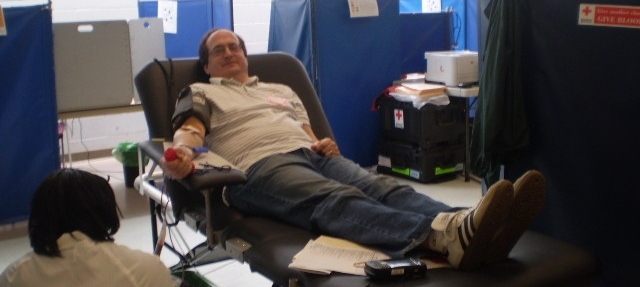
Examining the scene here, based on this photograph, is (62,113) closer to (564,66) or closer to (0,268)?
(0,268)

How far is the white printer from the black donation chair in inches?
60.7

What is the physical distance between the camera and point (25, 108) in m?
3.54

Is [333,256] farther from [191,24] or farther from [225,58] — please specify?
[191,24]

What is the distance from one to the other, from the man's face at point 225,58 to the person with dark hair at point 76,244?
4.47 feet

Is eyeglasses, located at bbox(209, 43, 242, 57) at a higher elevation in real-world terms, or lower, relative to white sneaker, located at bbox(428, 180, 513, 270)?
higher

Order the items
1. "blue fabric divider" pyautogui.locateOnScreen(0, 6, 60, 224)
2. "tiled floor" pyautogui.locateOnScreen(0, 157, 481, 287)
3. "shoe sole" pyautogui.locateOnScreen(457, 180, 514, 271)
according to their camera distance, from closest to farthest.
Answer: "shoe sole" pyautogui.locateOnScreen(457, 180, 514, 271)
"tiled floor" pyautogui.locateOnScreen(0, 157, 481, 287)
"blue fabric divider" pyautogui.locateOnScreen(0, 6, 60, 224)

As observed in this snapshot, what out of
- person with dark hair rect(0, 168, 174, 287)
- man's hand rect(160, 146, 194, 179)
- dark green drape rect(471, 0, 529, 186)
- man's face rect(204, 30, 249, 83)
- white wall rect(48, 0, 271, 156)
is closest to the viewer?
person with dark hair rect(0, 168, 174, 287)

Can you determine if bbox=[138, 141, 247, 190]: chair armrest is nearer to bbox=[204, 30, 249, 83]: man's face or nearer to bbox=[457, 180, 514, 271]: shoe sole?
bbox=[457, 180, 514, 271]: shoe sole

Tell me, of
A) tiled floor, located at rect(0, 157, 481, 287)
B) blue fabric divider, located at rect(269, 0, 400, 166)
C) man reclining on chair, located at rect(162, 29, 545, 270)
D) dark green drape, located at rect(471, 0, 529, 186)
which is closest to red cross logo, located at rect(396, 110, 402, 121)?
blue fabric divider, located at rect(269, 0, 400, 166)

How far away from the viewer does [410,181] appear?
175 inches

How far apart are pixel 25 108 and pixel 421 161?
2212mm

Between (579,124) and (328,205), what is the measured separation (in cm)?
90

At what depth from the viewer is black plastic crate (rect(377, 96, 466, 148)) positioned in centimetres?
430

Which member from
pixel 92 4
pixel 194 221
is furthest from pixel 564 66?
pixel 92 4
